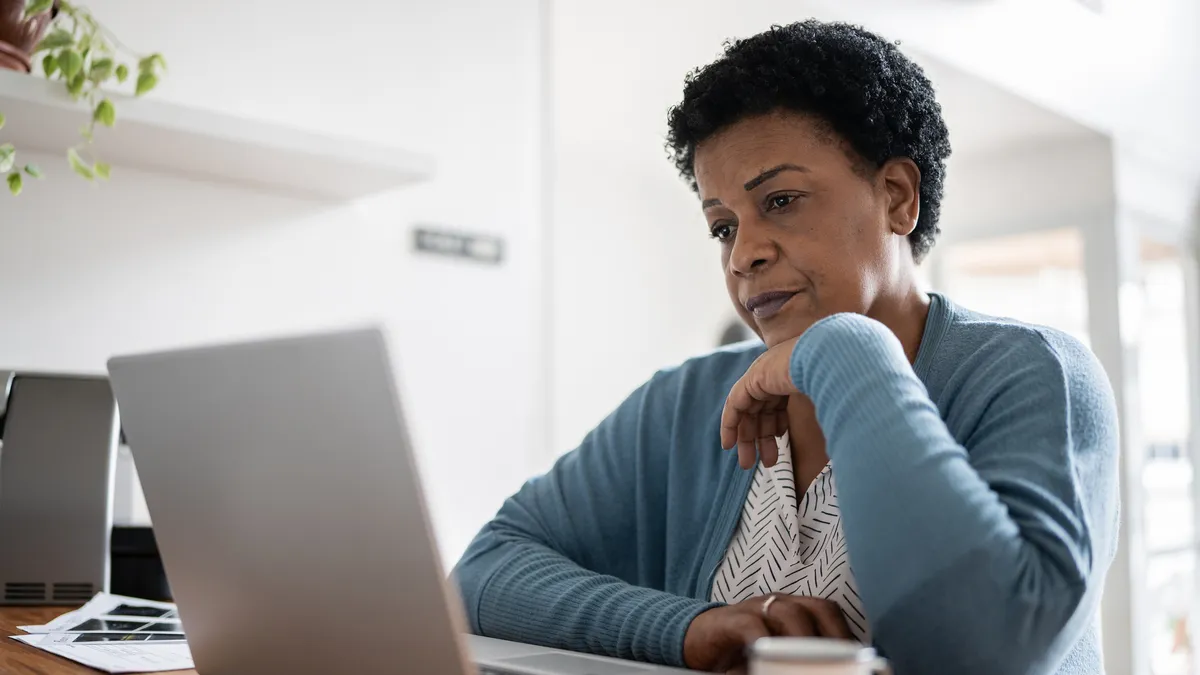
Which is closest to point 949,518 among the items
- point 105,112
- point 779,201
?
point 779,201

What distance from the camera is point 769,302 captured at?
113cm

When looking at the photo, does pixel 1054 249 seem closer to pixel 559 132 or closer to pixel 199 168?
pixel 559 132

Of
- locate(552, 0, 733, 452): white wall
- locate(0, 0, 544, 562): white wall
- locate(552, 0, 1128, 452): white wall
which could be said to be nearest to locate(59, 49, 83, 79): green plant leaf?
locate(0, 0, 544, 562): white wall

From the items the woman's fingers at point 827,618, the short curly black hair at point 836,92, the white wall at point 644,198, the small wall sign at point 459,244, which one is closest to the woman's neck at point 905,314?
the short curly black hair at point 836,92

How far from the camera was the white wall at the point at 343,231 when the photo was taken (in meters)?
1.79

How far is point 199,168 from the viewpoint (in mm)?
1907

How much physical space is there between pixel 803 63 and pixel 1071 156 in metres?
3.77

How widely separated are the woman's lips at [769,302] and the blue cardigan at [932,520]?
6.5 inches

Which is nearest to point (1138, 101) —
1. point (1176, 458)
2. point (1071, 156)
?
point (1071, 156)

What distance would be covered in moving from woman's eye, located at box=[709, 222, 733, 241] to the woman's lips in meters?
0.09

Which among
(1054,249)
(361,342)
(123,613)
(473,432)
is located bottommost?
(123,613)

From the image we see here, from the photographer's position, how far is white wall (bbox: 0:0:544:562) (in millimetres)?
1795

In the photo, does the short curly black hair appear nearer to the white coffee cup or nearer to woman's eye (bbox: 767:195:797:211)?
woman's eye (bbox: 767:195:797:211)

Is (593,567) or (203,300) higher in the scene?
(203,300)
